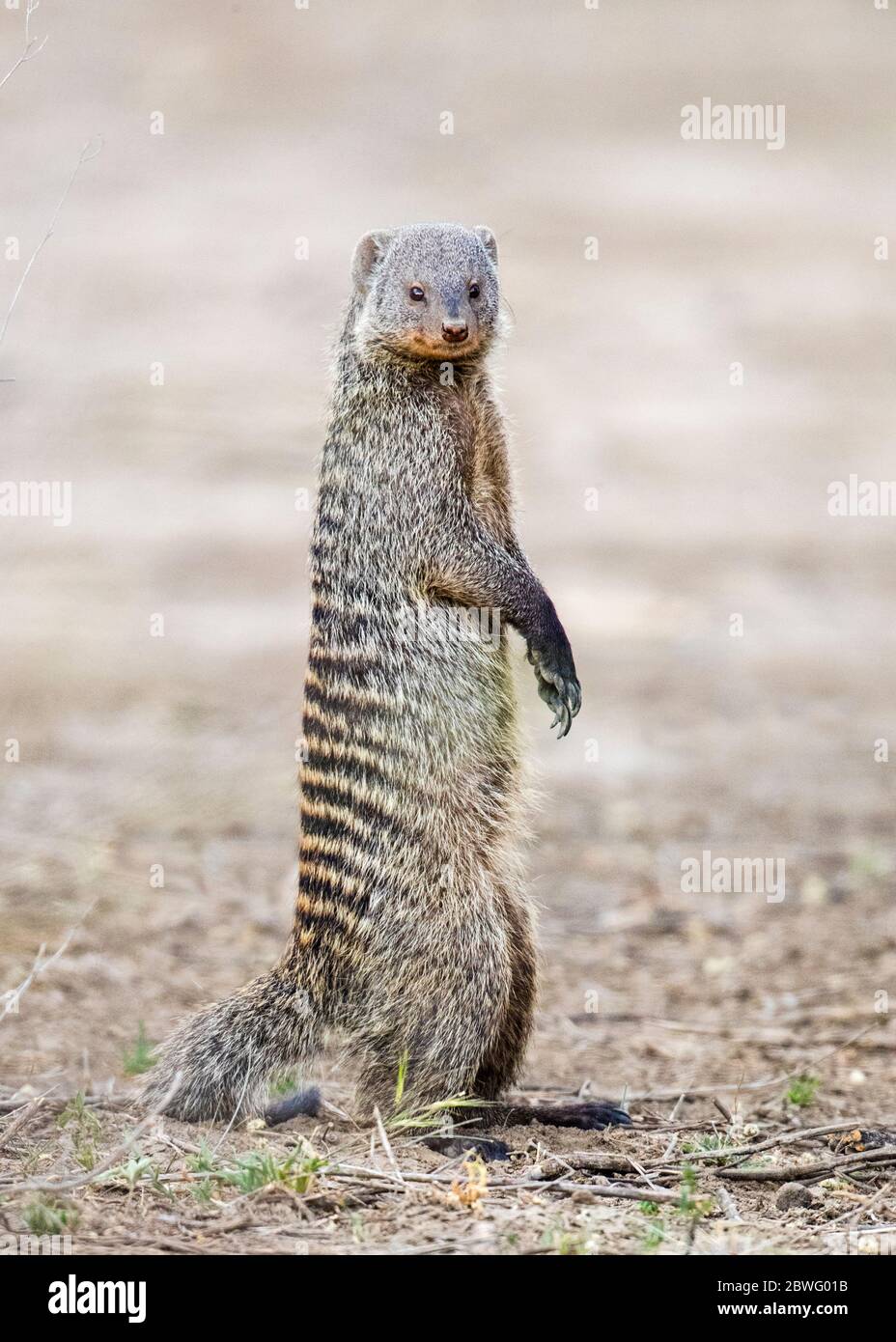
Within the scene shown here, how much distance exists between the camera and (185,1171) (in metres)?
4.07

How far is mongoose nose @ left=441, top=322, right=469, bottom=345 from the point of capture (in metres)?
4.68

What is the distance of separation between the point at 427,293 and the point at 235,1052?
2.36m

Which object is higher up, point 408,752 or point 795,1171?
point 408,752

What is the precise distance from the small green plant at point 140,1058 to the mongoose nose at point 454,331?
245 centimetres

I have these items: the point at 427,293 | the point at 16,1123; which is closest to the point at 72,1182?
the point at 16,1123

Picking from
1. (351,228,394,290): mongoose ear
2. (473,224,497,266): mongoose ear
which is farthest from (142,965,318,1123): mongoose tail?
(473,224,497,266): mongoose ear

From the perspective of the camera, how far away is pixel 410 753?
462cm

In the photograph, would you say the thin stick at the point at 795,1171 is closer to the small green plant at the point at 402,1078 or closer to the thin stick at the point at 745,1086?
the thin stick at the point at 745,1086

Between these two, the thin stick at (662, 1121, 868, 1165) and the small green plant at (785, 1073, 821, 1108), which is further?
the small green plant at (785, 1073, 821, 1108)

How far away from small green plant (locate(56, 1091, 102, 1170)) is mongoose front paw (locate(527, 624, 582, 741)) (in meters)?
1.78

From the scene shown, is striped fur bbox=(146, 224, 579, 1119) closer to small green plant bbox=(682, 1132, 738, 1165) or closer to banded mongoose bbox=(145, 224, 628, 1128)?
banded mongoose bbox=(145, 224, 628, 1128)

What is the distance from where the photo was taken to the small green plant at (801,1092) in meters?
5.06

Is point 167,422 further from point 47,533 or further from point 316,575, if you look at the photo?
point 316,575

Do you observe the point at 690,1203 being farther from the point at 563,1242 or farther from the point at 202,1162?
the point at 202,1162
